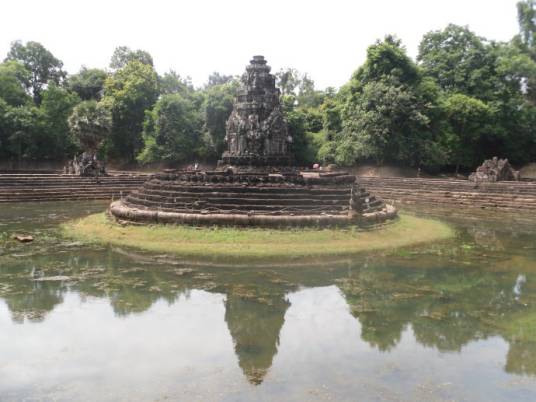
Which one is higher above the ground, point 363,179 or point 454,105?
point 454,105

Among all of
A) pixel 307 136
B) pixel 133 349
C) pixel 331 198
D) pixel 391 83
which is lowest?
pixel 133 349

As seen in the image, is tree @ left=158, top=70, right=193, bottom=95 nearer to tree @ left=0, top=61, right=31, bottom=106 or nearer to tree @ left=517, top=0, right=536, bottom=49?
tree @ left=0, top=61, right=31, bottom=106

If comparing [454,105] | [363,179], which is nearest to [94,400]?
[363,179]

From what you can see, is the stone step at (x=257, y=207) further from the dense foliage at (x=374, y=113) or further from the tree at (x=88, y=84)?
the tree at (x=88, y=84)

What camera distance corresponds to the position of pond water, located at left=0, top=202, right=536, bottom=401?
18.7ft

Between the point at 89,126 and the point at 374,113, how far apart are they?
64.3ft

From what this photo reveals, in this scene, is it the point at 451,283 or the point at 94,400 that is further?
the point at 451,283

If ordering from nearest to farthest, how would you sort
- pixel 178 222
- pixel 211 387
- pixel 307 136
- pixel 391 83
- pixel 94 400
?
pixel 94 400 → pixel 211 387 → pixel 178 222 → pixel 391 83 → pixel 307 136

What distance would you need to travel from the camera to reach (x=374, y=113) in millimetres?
35375

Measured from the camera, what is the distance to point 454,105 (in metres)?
37.8

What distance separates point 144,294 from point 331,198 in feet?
28.9

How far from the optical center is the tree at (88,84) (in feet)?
189

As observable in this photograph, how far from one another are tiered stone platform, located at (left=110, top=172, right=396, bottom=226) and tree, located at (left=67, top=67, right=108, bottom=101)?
1741 inches

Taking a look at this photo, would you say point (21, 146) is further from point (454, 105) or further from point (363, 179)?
point (454, 105)
